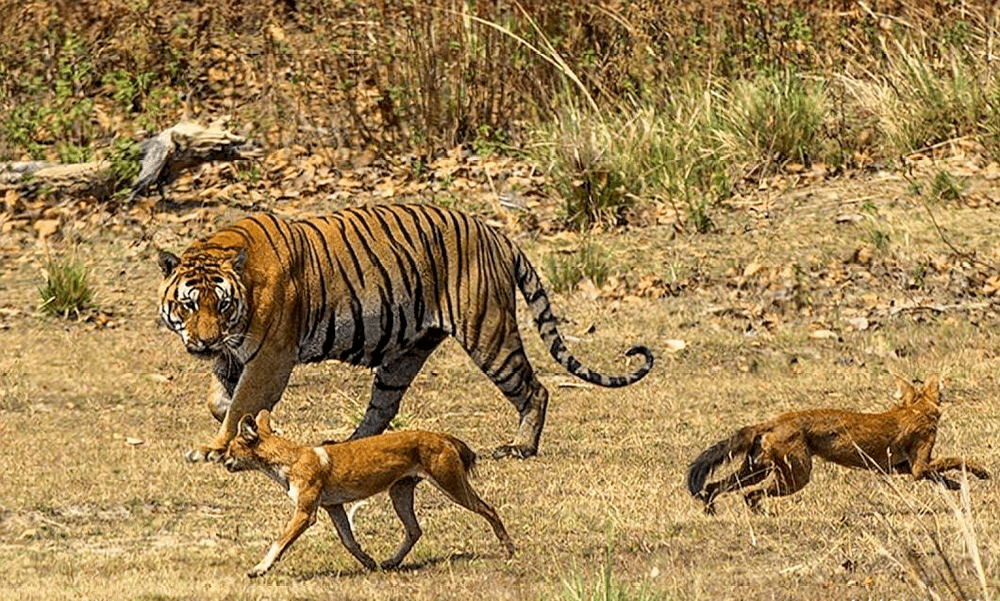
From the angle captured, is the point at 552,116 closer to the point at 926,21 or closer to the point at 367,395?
the point at 926,21

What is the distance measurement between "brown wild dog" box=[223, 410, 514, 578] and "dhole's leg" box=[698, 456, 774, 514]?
44.0 inches

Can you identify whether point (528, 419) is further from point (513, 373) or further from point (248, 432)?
point (248, 432)

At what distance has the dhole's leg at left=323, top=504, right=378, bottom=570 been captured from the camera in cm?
801

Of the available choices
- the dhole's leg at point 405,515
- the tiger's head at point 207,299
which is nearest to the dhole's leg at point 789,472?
the dhole's leg at point 405,515

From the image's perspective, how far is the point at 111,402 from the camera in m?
12.7

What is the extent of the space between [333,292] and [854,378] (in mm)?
3979

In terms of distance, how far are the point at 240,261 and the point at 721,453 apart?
3.00 m

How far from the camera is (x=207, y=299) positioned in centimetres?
1026

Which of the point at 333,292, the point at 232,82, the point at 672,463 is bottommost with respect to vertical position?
the point at 232,82

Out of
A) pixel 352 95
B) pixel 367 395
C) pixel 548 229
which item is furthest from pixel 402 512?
pixel 352 95

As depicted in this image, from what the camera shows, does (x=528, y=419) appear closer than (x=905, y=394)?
No

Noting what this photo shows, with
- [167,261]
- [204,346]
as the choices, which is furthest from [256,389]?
[167,261]

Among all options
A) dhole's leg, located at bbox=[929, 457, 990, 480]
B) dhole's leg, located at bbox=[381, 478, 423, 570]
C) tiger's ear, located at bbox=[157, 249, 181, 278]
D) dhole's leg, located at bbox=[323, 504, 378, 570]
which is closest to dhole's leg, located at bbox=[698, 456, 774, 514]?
dhole's leg, located at bbox=[929, 457, 990, 480]

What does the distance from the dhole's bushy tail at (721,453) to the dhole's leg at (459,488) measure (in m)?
0.96
